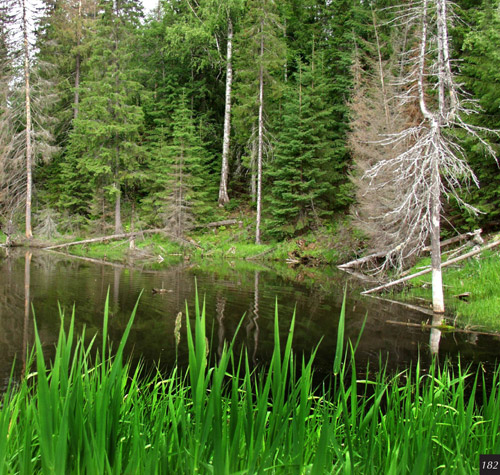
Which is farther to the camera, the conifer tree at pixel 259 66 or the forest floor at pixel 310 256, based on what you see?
the conifer tree at pixel 259 66

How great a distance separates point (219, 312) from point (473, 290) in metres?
6.54

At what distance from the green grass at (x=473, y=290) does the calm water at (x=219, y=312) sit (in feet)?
3.26

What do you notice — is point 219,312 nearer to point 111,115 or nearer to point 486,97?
point 486,97

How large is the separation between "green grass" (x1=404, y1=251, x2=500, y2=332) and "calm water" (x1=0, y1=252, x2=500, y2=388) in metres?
0.99

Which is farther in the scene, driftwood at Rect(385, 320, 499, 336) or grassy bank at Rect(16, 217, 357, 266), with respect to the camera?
grassy bank at Rect(16, 217, 357, 266)

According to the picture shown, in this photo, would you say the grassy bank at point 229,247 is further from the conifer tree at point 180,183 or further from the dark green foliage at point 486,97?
the dark green foliage at point 486,97

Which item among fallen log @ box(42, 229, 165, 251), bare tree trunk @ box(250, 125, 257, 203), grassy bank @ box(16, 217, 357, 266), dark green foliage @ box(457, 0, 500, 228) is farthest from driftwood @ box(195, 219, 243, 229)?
dark green foliage @ box(457, 0, 500, 228)

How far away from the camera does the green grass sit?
907cm

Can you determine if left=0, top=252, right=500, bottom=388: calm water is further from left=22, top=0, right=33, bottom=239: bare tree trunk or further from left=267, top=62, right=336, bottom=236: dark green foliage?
left=22, top=0, right=33, bottom=239: bare tree trunk

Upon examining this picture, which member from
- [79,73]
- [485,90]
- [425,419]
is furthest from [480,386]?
[79,73]

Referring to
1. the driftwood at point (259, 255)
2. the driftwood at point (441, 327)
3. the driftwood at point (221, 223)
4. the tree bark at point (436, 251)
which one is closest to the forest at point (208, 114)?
the driftwood at point (221, 223)

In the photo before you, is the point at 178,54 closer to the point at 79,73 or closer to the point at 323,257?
the point at 79,73

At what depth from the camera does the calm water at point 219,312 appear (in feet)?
22.9

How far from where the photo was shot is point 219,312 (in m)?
9.92
